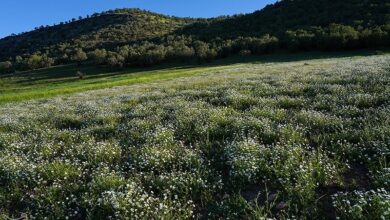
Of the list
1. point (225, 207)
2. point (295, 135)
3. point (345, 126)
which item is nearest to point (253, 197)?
point (225, 207)

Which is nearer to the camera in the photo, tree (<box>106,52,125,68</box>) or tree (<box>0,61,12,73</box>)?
tree (<box>106,52,125,68</box>)

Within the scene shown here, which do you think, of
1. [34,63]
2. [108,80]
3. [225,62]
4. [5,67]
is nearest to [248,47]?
[225,62]

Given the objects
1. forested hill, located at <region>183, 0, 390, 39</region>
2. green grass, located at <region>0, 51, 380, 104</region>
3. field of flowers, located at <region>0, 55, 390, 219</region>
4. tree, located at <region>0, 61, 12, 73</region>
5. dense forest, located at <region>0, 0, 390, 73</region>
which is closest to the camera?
field of flowers, located at <region>0, 55, 390, 219</region>

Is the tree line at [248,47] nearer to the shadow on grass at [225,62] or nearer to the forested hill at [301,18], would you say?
the shadow on grass at [225,62]

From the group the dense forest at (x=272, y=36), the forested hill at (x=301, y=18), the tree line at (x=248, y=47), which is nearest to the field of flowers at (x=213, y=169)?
the tree line at (x=248, y=47)

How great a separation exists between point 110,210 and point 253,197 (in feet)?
9.34

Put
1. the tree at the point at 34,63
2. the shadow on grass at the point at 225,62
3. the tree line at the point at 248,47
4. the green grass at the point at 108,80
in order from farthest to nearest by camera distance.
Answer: the tree at the point at 34,63 → the tree line at the point at 248,47 → the shadow on grass at the point at 225,62 → the green grass at the point at 108,80

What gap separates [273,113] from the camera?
13867mm

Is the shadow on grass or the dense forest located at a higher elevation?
the dense forest

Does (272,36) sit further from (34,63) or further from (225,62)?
(34,63)

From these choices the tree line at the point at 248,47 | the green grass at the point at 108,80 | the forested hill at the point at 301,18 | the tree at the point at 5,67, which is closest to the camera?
the green grass at the point at 108,80

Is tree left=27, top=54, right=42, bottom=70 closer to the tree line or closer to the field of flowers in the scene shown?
the tree line

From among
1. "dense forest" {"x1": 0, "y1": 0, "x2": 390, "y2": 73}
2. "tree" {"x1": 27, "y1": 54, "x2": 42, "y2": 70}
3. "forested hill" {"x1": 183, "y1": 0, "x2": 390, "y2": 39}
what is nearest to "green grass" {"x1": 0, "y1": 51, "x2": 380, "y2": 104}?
"dense forest" {"x1": 0, "y1": 0, "x2": 390, "y2": 73}

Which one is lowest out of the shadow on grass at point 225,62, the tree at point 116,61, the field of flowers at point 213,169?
the shadow on grass at point 225,62
